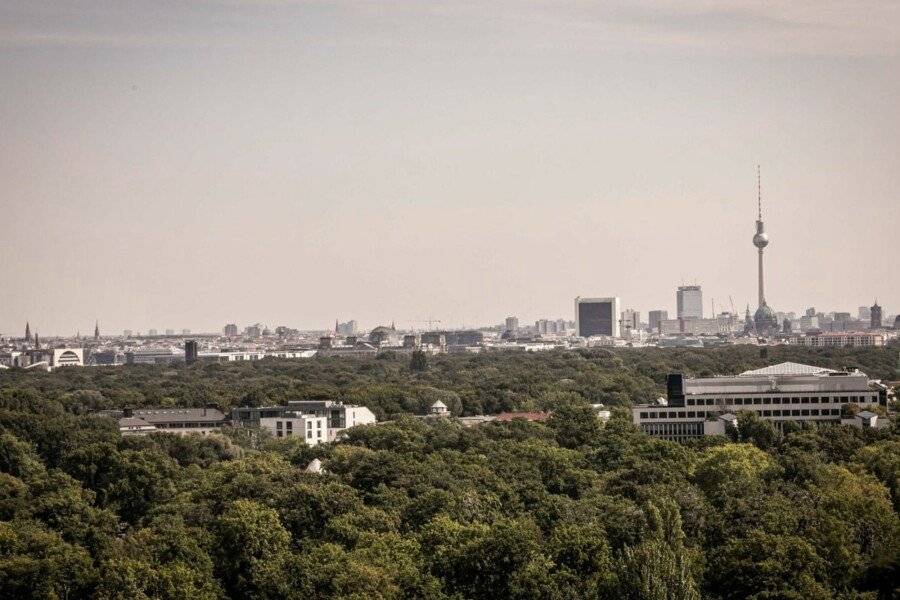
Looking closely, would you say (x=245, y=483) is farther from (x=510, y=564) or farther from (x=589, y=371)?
(x=589, y=371)

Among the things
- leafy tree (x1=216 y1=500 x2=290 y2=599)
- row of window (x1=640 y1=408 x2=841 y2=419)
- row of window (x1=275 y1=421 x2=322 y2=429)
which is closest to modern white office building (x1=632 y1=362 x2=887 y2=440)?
row of window (x1=640 y1=408 x2=841 y2=419)

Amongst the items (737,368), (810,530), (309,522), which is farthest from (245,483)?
(737,368)

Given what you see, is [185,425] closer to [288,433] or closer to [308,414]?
[288,433]

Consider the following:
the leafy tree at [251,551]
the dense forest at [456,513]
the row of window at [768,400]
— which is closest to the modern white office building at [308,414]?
the dense forest at [456,513]

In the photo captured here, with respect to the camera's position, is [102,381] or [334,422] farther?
[102,381]

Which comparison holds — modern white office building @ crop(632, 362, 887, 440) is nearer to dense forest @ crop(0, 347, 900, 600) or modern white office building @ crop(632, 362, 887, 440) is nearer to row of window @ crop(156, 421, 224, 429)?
dense forest @ crop(0, 347, 900, 600)

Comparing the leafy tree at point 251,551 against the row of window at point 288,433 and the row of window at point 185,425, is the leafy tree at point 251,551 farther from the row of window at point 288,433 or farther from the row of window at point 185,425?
the row of window at point 185,425

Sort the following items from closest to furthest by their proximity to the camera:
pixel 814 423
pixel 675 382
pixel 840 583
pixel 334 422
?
pixel 840 583 → pixel 814 423 → pixel 675 382 → pixel 334 422

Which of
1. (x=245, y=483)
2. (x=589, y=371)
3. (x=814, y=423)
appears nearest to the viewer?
(x=245, y=483)
